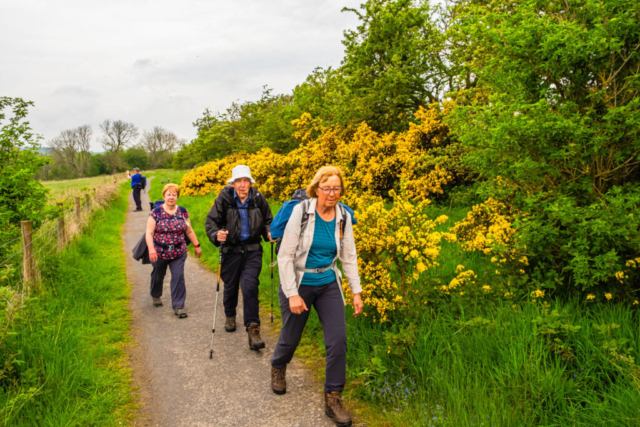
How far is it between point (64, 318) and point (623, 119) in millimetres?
6683

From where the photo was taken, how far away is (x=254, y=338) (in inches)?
186

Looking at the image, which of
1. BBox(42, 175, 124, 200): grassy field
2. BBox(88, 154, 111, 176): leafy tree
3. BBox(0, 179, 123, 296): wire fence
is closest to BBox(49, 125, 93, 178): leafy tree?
BBox(88, 154, 111, 176): leafy tree

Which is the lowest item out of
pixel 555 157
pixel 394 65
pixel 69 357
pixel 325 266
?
pixel 69 357

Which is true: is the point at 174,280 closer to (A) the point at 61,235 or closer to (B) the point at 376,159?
(A) the point at 61,235

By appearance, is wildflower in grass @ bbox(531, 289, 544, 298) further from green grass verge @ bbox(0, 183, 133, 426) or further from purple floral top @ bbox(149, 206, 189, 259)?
purple floral top @ bbox(149, 206, 189, 259)

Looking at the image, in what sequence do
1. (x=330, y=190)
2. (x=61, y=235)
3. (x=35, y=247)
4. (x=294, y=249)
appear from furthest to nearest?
(x=61, y=235)
(x=35, y=247)
(x=294, y=249)
(x=330, y=190)

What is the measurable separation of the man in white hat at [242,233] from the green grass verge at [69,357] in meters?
1.51

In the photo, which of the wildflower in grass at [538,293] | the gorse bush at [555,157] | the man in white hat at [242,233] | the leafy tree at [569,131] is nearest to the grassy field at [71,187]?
the man in white hat at [242,233]

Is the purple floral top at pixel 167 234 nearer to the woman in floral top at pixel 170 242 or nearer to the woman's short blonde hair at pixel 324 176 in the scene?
the woman in floral top at pixel 170 242

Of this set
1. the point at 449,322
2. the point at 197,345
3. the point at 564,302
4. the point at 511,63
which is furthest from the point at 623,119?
the point at 197,345

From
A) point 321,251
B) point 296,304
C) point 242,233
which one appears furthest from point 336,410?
point 242,233

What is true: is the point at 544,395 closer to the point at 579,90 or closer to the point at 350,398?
the point at 350,398

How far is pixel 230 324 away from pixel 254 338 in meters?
0.70

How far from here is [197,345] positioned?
16.1 ft
